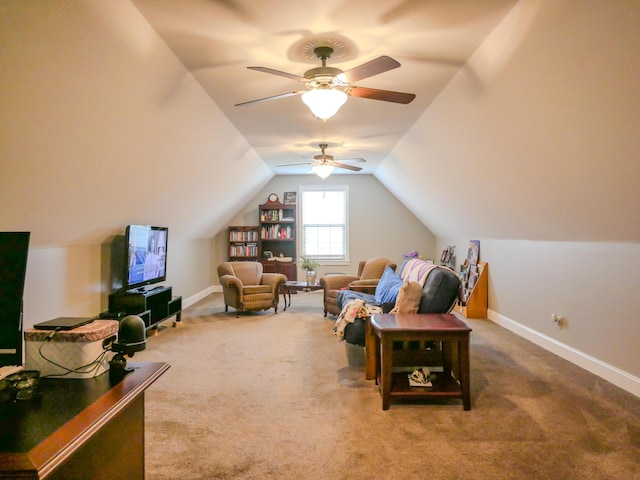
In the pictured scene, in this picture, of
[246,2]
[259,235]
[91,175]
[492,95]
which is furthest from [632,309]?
[259,235]

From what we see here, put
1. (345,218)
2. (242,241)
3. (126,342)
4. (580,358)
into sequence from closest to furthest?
(126,342) < (580,358) < (242,241) < (345,218)

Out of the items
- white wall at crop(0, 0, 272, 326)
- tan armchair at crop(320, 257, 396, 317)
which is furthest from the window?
white wall at crop(0, 0, 272, 326)

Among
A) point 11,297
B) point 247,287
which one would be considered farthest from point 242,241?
point 11,297

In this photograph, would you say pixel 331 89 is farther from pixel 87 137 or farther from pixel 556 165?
pixel 556 165

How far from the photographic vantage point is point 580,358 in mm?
3822

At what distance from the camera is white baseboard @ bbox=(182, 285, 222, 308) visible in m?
7.12

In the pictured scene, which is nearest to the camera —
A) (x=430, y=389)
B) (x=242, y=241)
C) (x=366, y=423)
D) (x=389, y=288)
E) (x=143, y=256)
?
(x=366, y=423)

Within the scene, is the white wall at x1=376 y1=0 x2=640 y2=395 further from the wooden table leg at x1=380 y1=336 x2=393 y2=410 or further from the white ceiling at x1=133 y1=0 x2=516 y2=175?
the wooden table leg at x1=380 y1=336 x2=393 y2=410

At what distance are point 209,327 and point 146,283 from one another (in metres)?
1.08

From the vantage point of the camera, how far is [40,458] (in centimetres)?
99

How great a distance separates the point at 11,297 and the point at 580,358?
14.2ft

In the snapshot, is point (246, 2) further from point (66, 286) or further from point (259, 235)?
point (259, 235)

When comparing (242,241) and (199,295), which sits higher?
(242,241)

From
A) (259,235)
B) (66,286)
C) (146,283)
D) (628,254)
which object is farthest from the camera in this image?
(259,235)
